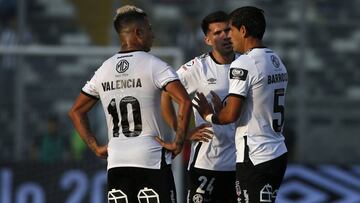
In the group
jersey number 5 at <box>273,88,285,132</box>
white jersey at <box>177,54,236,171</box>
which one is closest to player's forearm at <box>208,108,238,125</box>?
jersey number 5 at <box>273,88,285,132</box>

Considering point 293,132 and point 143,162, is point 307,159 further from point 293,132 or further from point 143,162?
point 143,162

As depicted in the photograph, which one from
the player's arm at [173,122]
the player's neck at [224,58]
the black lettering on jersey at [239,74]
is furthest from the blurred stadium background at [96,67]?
the black lettering on jersey at [239,74]

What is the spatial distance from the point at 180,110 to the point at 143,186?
68 cm

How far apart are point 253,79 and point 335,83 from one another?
9.74m

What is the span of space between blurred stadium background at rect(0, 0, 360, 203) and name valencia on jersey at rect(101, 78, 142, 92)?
6415 millimetres

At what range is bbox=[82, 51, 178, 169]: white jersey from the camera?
8602 mm

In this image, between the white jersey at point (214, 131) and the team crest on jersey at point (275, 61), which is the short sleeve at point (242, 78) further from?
the white jersey at point (214, 131)

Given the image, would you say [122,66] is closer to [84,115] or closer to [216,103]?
[84,115]

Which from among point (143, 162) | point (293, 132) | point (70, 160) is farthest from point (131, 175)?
point (293, 132)

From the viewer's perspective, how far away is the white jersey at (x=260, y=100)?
859cm

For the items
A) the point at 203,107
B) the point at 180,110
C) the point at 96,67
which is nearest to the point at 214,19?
the point at 203,107

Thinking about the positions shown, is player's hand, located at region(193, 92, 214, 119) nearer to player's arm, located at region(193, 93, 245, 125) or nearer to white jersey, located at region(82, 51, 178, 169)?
player's arm, located at region(193, 93, 245, 125)

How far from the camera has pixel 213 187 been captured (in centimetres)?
997

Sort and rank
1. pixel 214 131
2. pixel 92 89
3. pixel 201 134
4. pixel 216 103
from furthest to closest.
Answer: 1. pixel 214 131
2. pixel 201 134
3. pixel 216 103
4. pixel 92 89
